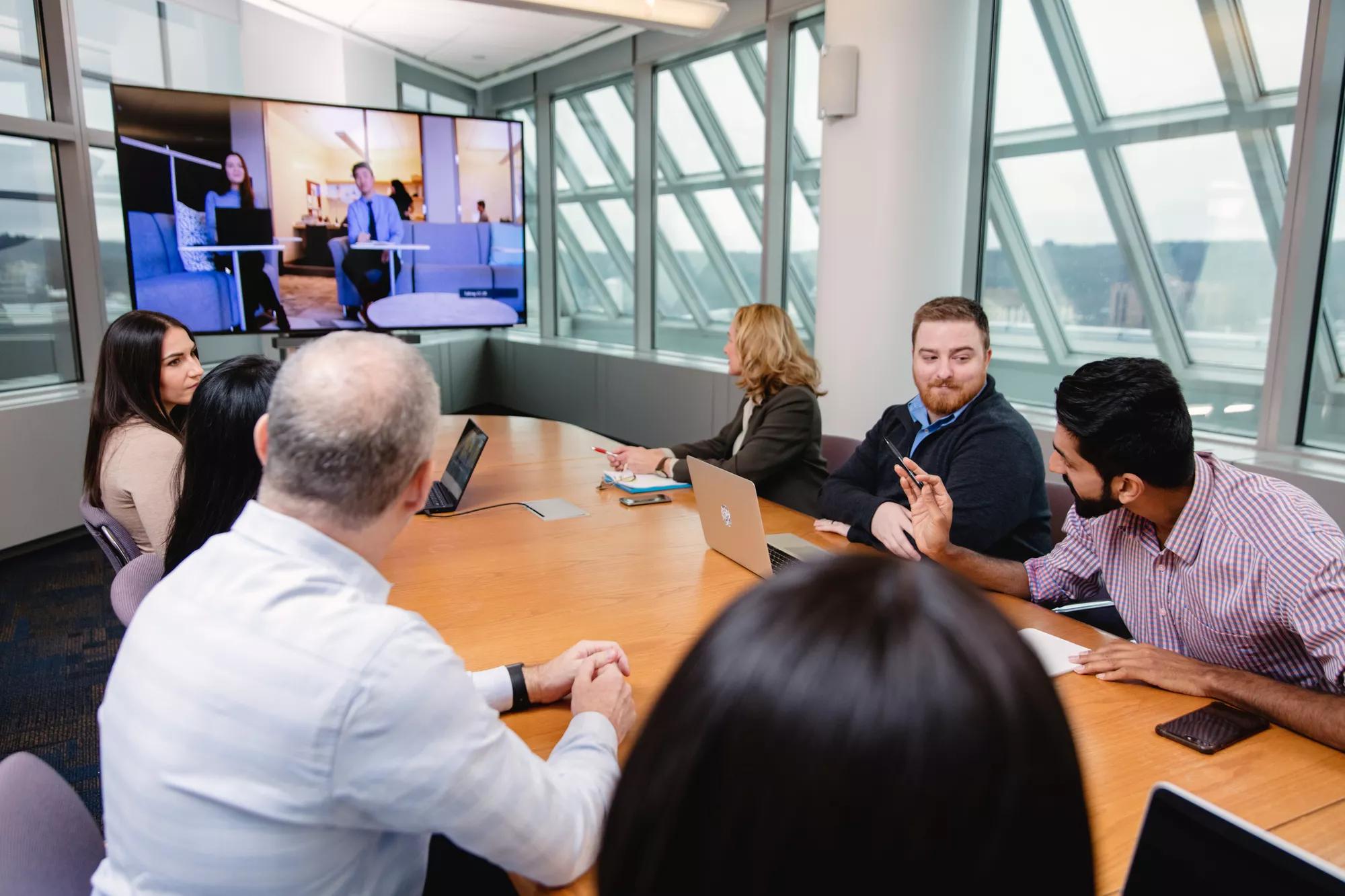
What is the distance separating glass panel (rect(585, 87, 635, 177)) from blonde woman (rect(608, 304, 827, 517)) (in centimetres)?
493

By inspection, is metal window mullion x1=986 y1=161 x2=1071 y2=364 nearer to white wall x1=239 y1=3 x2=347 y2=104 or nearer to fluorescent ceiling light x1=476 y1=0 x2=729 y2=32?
fluorescent ceiling light x1=476 y1=0 x2=729 y2=32

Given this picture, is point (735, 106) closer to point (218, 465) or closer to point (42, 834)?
point (218, 465)

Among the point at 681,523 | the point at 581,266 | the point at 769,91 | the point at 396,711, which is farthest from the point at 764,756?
the point at 581,266

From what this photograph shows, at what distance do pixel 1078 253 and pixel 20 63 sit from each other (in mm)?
6388

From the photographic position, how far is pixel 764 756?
411mm

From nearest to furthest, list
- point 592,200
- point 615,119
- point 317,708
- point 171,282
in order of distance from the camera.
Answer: point 317,708 → point 171,282 → point 615,119 → point 592,200

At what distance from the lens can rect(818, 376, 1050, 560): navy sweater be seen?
2.35 metres

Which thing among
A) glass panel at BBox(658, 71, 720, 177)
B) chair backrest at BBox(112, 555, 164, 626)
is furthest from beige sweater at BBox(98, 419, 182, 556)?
glass panel at BBox(658, 71, 720, 177)

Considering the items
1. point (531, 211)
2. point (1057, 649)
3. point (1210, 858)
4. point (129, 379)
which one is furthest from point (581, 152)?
point (1210, 858)

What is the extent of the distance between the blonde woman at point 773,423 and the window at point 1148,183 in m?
1.55

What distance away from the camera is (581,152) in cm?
857

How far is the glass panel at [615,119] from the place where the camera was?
8.05m

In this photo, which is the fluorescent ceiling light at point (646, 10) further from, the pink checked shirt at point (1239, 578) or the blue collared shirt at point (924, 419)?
the pink checked shirt at point (1239, 578)

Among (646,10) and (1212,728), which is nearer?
(1212,728)
